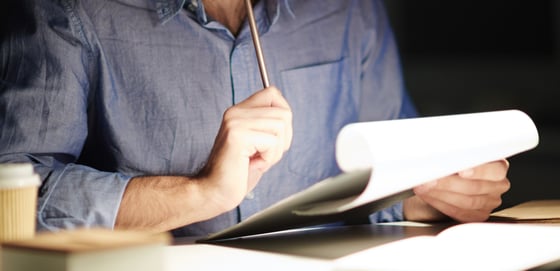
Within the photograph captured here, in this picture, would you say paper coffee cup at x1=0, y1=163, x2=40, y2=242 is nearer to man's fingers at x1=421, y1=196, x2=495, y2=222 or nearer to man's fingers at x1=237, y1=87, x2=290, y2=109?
man's fingers at x1=237, y1=87, x2=290, y2=109

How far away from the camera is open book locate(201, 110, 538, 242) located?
0.96 m

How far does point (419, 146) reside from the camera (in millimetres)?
1010

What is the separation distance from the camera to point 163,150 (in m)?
1.53

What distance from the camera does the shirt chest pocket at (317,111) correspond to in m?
1.65

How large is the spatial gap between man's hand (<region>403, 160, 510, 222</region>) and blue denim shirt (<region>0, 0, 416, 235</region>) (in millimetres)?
148

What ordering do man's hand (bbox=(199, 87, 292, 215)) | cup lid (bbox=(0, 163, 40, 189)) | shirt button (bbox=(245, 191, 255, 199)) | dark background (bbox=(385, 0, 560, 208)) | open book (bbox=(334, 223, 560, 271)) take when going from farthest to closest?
dark background (bbox=(385, 0, 560, 208)) < shirt button (bbox=(245, 191, 255, 199)) < man's hand (bbox=(199, 87, 292, 215)) < open book (bbox=(334, 223, 560, 271)) < cup lid (bbox=(0, 163, 40, 189))

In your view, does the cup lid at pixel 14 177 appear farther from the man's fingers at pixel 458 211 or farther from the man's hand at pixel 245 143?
the man's fingers at pixel 458 211

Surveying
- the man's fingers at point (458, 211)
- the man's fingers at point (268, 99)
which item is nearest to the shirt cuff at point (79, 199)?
the man's fingers at point (268, 99)

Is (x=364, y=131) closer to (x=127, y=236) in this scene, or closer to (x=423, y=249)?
(x=423, y=249)

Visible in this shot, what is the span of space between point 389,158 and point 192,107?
652mm

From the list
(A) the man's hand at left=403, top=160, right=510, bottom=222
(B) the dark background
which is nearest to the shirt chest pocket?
(A) the man's hand at left=403, top=160, right=510, bottom=222

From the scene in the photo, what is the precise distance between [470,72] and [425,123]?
9.03 ft

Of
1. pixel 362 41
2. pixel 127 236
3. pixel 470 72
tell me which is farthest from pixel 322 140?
pixel 470 72

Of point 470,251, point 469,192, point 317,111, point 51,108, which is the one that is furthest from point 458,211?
point 51,108
